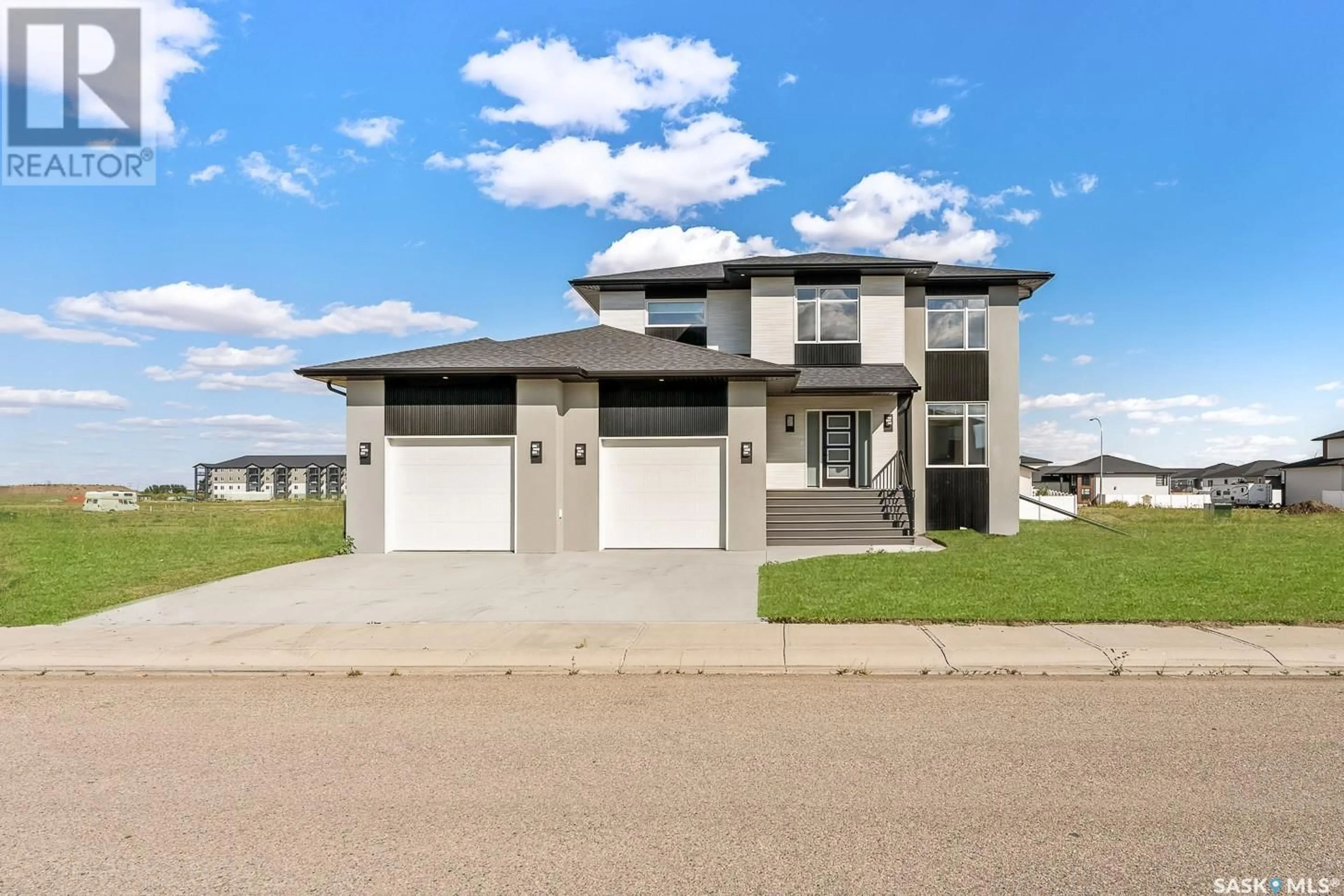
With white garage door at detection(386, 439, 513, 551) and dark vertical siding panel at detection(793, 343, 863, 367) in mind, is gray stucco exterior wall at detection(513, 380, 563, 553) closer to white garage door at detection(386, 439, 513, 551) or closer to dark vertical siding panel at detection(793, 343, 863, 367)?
white garage door at detection(386, 439, 513, 551)

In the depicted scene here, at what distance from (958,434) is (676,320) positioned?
843 centimetres

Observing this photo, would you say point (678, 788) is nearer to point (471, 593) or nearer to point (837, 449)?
point (471, 593)

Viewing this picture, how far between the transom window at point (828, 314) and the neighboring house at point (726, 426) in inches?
1.9

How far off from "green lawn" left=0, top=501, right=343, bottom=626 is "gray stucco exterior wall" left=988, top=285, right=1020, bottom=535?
54.7 feet

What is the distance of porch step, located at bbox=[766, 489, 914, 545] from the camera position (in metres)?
16.6

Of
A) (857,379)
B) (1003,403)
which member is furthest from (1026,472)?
(857,379)

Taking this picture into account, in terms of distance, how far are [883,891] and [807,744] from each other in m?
1.80

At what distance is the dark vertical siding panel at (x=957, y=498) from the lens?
20.0 m

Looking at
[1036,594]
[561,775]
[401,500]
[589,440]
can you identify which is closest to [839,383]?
[589,440]

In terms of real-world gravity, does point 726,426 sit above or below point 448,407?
below

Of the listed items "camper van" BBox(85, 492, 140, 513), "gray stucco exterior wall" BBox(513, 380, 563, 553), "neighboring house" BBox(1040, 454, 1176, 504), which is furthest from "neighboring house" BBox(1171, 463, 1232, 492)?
"camper van" BBox(85, 492, 140, 513)

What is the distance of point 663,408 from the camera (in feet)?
53.2

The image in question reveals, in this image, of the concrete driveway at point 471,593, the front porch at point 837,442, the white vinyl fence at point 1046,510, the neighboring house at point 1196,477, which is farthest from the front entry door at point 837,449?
the neighboring house at point 1196,477

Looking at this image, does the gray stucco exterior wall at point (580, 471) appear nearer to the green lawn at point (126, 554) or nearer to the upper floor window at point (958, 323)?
the green lawn at point (126, 554)
